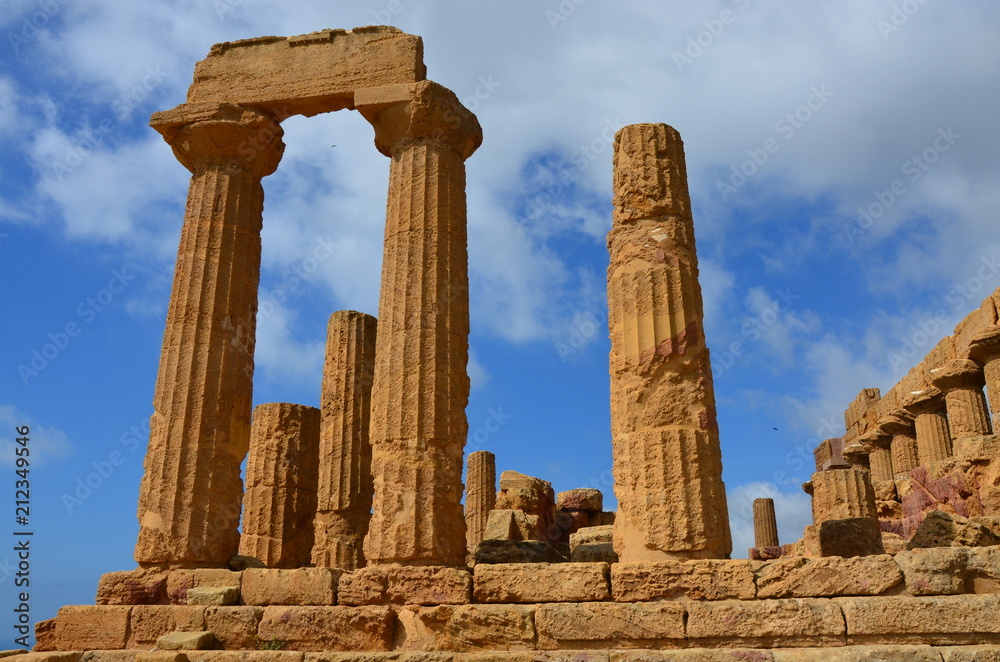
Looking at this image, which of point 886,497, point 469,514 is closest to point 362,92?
point 469,514

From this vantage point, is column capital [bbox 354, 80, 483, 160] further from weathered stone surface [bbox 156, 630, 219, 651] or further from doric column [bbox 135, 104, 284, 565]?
weathered stone surface [bbox 156, 630, 219, 651]

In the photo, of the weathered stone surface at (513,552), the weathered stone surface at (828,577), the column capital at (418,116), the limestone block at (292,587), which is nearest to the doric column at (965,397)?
the weathered stone surface at (513,552)

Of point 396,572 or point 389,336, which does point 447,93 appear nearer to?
point 389,336

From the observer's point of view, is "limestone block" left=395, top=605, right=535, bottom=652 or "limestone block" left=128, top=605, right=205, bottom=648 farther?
"limestone block" left=128, top=605, right=205, bottom=648

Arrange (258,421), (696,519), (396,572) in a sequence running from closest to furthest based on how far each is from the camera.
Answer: (696,519), (396,572), (258,421)

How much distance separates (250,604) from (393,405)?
9.83ft

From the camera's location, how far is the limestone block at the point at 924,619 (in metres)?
7.83

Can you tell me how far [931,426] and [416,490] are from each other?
22126 millimetres

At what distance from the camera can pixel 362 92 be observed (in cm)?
1248

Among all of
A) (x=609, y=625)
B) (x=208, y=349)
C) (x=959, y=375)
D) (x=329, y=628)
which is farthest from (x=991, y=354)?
(x=208, y=349)

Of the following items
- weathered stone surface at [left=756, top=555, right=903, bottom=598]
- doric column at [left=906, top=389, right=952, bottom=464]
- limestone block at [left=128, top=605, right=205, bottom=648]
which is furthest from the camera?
doric column at [left=906, top=389, right=952, bottom=464]

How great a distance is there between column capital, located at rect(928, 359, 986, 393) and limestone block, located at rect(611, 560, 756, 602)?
18.1 meters

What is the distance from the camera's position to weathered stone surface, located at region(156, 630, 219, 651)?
9625mm

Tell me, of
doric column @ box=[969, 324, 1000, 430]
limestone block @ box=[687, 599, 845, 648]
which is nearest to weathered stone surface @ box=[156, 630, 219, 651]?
limestone block @ box=[687, 599, 845, 648]
